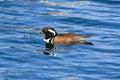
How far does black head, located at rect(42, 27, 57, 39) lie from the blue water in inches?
12.5

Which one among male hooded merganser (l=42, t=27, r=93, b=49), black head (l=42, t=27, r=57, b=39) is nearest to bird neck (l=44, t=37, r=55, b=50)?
male hooded merganser (l=42, t=27, r=93, b=49)

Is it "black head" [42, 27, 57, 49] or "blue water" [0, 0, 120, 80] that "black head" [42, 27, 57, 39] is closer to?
"black head" [42, 27, 57, 49]

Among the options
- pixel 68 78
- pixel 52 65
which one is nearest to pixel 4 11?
pixel 52 65

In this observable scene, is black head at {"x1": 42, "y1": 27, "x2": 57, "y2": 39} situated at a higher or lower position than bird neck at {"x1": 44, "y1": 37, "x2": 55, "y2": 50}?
higher

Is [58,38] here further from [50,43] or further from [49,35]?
[50,43]

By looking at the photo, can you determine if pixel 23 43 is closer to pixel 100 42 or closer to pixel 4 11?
pixel 100 42

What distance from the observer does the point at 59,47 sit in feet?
73.1

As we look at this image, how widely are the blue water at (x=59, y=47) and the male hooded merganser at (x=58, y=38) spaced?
0.29m

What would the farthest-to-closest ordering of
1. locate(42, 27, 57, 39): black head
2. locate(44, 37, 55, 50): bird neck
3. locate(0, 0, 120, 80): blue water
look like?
locate(42, 27, 57, 39): black head → locate(44, 37, 55, 50): bird neck → locate(0, 0, 120, 80): blue water

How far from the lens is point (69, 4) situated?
27.9m

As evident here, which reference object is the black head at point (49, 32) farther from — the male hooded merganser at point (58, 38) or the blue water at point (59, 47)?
the blue water at point (59, 47)

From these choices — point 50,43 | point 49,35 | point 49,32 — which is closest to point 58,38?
point 49,35

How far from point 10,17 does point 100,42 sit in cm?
465

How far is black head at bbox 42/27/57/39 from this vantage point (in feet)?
73.9
